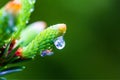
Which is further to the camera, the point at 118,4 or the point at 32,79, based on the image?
the point at 118,4

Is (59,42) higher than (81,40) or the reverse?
the reverse

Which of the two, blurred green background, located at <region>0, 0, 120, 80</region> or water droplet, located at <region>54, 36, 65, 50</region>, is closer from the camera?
water droplet, located at <region>54, 36, 65, 50</region>

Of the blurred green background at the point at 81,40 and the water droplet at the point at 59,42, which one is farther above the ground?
the blurred green background at the point at 81,40

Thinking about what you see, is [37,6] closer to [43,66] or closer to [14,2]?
[43,66]

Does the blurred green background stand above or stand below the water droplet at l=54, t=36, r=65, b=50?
above

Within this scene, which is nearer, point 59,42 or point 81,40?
point 59,42

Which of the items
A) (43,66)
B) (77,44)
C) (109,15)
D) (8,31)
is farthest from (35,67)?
(8,31)

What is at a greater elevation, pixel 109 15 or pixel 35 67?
pixel 109 15

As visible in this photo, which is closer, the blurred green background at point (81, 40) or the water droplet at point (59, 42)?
the water droplet at point (59, 42)
